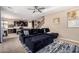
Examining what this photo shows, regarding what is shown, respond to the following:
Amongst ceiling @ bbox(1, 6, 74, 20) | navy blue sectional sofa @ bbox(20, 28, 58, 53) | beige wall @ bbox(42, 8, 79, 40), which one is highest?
ceiling @ bbox(1, 6, 74, 20)

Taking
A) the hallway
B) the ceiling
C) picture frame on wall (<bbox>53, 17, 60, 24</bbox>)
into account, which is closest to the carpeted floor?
the hallway

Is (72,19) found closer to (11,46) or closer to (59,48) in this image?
(59,48)

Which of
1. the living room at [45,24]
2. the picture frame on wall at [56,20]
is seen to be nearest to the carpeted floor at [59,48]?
the living room at [45,24]

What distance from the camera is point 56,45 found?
223 centimetres

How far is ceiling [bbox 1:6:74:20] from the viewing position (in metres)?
2.14

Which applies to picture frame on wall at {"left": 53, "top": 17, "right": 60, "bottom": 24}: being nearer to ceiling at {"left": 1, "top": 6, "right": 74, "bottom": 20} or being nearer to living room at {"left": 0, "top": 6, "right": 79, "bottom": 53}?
living room at {"left": 0, "top": 6, "right": 79, "bottom": 53}

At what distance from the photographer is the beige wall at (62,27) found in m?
2.12

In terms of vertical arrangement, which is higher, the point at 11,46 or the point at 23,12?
the point at 23,12

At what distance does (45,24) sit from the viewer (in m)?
2.26

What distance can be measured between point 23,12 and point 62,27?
0.87m

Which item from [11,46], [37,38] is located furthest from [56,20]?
[11,46]

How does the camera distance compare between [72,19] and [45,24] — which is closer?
[72,19]
